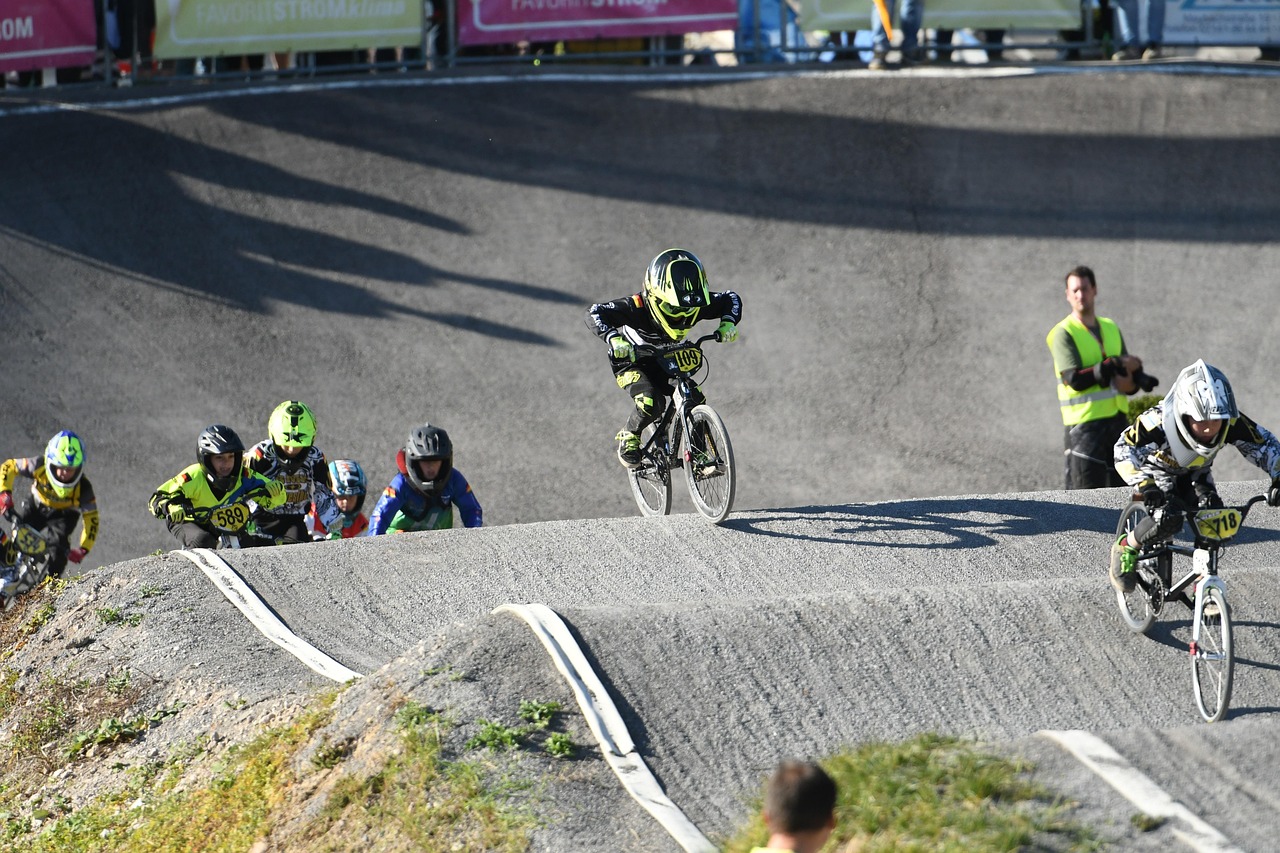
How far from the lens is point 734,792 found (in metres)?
6.44

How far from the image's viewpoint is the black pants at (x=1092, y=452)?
1127 cm

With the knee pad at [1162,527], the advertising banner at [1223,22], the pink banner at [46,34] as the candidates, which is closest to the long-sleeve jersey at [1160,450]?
the knee pad at [1162,527]

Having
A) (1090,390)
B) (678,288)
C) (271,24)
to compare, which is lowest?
(1090,390)

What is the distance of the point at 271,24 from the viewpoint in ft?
57.7

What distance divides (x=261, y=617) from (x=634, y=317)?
350cm

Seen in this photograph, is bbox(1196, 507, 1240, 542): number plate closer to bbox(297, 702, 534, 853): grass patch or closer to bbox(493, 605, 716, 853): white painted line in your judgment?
bbox(493, 605, 716, 853): white painted line

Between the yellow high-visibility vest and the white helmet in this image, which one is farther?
the yellow high-visibility vest

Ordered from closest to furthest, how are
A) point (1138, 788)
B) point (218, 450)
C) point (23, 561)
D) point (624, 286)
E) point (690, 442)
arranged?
point (1138, 788) < point (690, 442) < point (218, 450) < point (23, 561) < point (624, 286)

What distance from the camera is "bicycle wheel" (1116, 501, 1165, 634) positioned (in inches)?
317

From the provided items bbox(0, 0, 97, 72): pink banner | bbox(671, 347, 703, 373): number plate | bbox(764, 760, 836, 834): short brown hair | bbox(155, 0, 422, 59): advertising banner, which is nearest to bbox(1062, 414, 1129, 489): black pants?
bbox(671, 347, 703, 373): number plate

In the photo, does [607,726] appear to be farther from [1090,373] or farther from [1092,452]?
[1092,452]

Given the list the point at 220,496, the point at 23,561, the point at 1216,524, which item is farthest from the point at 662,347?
the point at 23,561

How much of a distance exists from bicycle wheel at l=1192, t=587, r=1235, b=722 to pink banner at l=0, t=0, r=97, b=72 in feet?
50.8

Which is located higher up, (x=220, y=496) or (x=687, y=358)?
(x=687, y=358)
